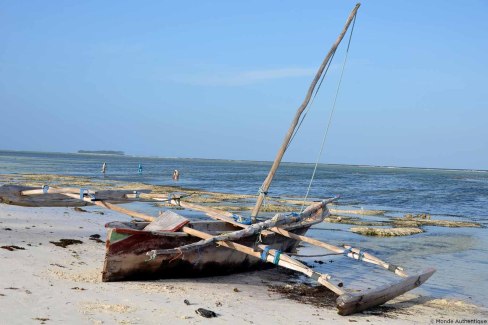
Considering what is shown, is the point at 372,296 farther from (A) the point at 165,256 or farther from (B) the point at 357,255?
(A) the point at 165,256

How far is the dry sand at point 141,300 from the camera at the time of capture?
6332 mm

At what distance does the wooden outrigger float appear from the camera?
26.3 ft

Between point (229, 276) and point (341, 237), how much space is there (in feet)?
25.0

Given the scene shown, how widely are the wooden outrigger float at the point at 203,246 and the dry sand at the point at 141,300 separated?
0.79 feet

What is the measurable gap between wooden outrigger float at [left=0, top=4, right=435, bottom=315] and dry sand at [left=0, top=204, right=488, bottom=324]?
241mm

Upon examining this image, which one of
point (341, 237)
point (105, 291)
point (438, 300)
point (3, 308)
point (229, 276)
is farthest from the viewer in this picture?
point (341, 237)

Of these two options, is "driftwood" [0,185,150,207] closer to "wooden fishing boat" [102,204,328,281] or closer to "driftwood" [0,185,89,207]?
"driftwood" [0,185,89,207]

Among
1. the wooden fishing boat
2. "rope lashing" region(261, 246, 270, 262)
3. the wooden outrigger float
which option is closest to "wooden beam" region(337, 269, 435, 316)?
the wooden outrigger float

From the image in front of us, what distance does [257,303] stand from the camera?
26.0ft

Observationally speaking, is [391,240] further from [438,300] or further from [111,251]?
[111,251]

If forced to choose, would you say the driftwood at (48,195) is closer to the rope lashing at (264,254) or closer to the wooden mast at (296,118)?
the wooden mast at (296,118)

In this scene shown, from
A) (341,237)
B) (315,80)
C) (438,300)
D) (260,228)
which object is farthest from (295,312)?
(341,237)

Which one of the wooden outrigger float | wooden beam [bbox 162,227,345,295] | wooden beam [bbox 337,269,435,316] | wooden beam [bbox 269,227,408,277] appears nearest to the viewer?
wooden beam [bbox 337,269,435,316]

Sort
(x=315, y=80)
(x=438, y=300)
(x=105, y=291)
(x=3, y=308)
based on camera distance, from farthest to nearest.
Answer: (x=315, y=80)
(x=438, y=300)
(x=105, y=291)
(x=3, y=308)
